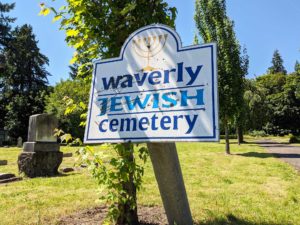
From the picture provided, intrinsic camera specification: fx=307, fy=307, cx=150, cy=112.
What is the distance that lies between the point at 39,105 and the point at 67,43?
34998 mm

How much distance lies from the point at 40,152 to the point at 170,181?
6.56m

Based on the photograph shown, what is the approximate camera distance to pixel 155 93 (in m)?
2.49

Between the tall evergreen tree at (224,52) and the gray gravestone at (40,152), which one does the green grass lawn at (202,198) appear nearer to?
the gray gravestone at (40,152)

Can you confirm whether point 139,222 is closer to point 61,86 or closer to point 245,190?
point 245,190

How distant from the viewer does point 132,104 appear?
2561 mm

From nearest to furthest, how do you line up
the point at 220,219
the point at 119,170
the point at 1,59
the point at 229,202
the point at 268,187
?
the point at 119,170
the point at 220,219
the point at 229,202
the point at 268,187
the point at 1,59

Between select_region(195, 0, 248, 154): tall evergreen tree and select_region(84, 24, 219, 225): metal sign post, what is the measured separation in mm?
13873

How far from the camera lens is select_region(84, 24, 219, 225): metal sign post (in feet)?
7.58

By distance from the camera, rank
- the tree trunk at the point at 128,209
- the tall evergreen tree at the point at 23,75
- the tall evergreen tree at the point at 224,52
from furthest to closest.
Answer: the tall evergreen tree at the point at 23,75 < the tall evergreen tree at the point at 224,52 < the tree trunk at the point at 128,209

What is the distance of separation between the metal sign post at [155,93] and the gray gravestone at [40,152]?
6.65 metres

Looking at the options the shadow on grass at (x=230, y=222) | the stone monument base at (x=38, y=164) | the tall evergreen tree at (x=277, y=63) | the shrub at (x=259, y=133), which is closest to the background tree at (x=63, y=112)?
the stone monument base at (x=38, y=164)

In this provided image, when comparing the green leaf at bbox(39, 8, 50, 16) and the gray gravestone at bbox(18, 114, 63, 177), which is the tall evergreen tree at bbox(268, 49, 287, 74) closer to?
Result: the gray gravestone at bbox(18, 114, 63, 177)

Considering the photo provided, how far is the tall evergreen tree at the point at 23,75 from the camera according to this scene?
1420 inches

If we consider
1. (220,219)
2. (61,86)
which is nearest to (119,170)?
(220,219)
